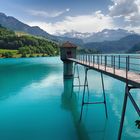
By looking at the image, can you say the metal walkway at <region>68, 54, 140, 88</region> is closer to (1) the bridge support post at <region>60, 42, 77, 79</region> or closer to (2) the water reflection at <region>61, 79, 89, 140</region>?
(2) the water reflection at <region>61, 79, 89, 140</region>

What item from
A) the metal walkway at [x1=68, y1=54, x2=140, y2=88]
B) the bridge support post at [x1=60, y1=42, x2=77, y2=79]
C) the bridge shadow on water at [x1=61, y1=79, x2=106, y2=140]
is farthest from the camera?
the bridge support post at [x1=60, y1=42, x2=77, y2=79]

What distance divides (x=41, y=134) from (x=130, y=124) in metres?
8.55

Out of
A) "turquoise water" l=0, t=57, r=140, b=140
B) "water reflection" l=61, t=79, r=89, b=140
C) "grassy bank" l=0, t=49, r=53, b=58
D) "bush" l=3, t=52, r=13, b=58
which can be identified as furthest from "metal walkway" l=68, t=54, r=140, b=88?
"grassy bank" l=0, t=49, r=53, b=58

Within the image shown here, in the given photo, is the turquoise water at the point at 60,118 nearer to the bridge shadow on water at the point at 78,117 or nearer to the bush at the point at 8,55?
the bridge shadow on water at the point at 78,117

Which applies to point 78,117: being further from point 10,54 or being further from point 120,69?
point 10,54

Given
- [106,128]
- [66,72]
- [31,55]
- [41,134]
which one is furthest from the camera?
[31,55]

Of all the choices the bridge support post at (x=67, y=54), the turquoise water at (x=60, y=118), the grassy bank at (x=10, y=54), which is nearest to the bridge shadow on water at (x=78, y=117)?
the turquoise water at (x=60, y=118)

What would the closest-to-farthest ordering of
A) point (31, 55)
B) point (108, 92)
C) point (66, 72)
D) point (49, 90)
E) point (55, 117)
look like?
1. point (55, 117)
2. point (108, 92)
3. point (49, 90)
4. point (66, 72)
5. point (31, 55)

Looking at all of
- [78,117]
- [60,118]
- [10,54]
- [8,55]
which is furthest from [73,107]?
[10,54]

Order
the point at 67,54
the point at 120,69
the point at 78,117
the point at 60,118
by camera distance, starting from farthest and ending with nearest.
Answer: the point at 67,54 < the point at 78,117 < the point at 60,118 < the point at 120,69

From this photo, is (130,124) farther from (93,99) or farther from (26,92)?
(26,92)

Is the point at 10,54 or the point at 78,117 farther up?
the point at 10,54

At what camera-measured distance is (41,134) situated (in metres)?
20.6

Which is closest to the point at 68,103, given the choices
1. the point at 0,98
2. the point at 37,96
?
the point at 37,96
